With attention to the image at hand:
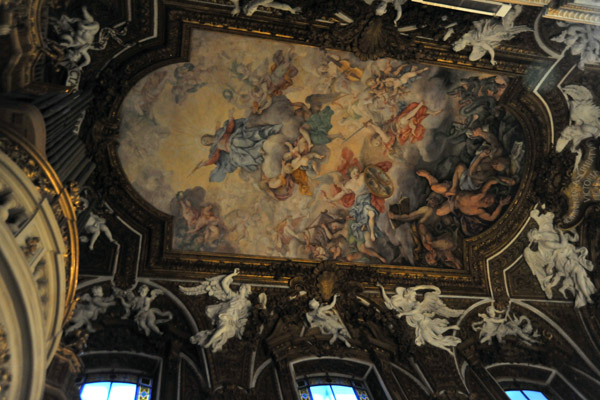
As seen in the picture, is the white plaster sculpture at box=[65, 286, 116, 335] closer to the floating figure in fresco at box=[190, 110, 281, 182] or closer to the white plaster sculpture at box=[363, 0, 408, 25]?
the floating figure in fresco at box=[190, 110, 281, 182]

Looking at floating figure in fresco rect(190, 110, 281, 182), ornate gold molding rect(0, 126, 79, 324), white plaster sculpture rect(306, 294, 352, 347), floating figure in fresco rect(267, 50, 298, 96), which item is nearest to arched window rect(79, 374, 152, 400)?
ornate gold molding rect(0, 126, 79, 324)

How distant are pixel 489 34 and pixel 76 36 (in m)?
8.40

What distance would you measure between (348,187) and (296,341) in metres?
4.30

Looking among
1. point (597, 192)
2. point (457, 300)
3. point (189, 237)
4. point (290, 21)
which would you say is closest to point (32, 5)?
point (290, 21)

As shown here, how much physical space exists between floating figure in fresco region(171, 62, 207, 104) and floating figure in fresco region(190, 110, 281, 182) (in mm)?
1108

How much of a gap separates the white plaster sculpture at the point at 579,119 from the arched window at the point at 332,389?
7549 mm

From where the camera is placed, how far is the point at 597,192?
548 inches

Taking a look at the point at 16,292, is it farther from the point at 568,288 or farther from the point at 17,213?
the point at 568,288

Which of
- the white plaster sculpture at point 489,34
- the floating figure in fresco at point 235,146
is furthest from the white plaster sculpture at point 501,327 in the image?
the floating figure in fresco at point 235,146

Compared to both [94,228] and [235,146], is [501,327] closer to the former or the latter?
[235,146]

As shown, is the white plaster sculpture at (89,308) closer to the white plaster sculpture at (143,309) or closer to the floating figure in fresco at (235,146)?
the white plaster sculpture at (143,309)

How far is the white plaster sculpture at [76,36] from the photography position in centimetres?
1016

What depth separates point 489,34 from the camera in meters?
12.1

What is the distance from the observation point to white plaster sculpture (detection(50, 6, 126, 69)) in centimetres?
1016
